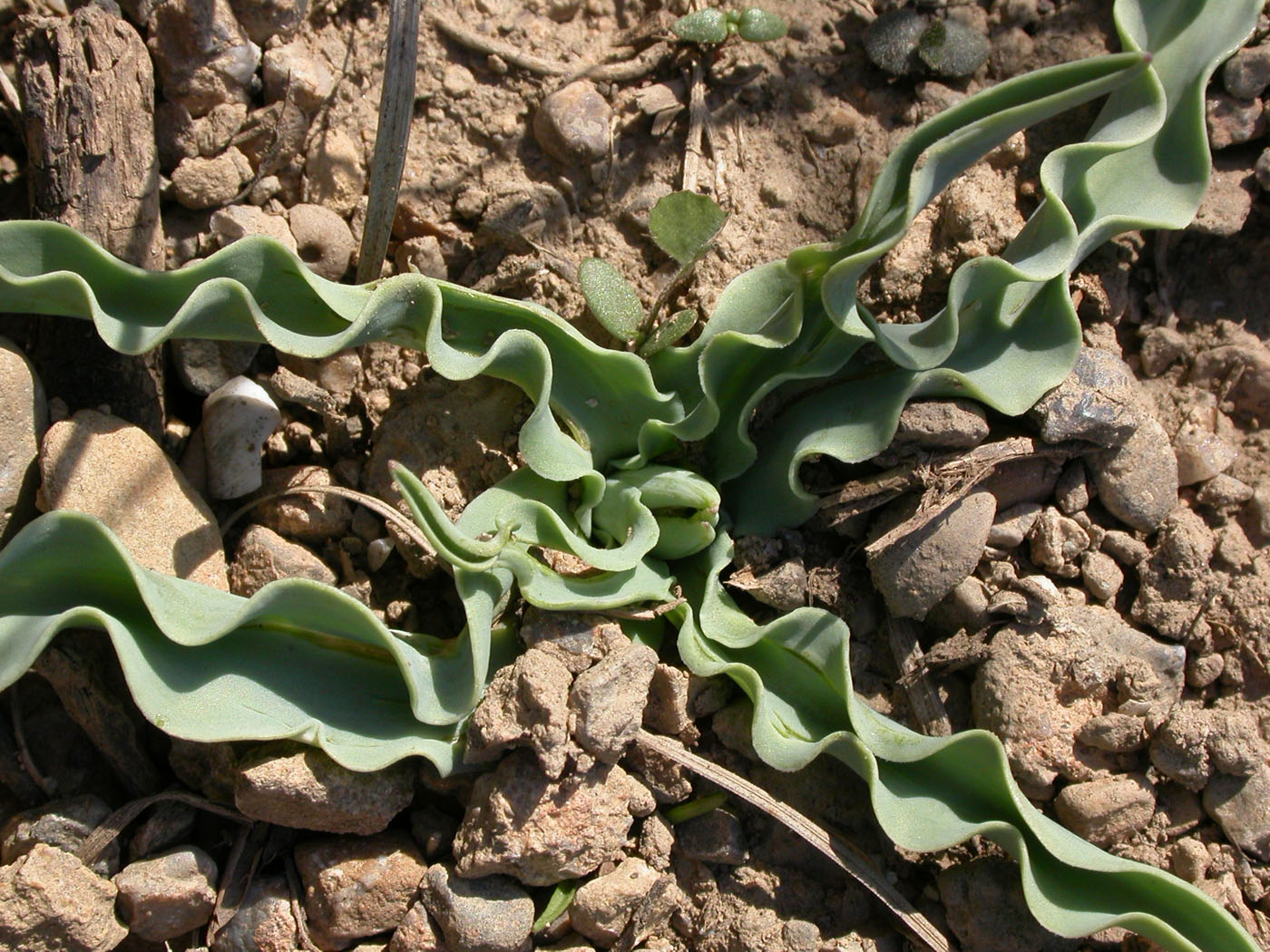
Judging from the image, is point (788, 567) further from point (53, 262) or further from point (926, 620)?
point (53, 262)

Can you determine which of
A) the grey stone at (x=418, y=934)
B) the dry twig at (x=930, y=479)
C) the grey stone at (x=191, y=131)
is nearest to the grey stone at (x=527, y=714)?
the grey stone at (x=418, y=934)

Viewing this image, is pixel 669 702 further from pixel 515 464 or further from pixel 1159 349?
pixel 1159 349

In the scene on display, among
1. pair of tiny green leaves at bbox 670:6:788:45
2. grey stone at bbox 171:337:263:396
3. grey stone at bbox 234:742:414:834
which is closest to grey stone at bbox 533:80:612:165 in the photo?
pair of tiny green leaves at bbox 670:6:788:45

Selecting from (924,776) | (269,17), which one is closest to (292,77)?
(269,17)

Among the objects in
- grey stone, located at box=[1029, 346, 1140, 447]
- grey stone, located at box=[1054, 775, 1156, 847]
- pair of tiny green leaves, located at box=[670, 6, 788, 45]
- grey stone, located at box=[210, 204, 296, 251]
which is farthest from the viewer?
pair of tiny green leaves, located at box=[670, 6, 788, 45]

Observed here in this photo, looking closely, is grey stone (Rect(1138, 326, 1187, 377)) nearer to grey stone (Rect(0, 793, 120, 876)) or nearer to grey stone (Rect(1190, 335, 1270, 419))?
grey stone (Rect(1190, 335, 1270, 419))

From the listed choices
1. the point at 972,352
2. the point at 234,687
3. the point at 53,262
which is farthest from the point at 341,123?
the point at 972,352

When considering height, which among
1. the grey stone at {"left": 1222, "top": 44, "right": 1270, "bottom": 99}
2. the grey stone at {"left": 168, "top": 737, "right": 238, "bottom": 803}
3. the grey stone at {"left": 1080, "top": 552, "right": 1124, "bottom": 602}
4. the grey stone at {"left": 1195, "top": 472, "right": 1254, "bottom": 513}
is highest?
the grey stone at {"left": 1222, "top": 44, "right": 1270, "bottom": 99}
